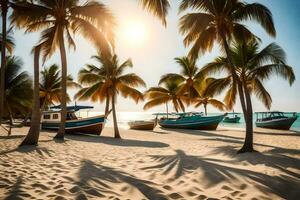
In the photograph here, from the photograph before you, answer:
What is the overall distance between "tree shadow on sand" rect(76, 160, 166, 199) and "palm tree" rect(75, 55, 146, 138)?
12.9 metres

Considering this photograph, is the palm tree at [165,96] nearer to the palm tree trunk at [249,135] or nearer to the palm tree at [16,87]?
the palm tree at [16,87]

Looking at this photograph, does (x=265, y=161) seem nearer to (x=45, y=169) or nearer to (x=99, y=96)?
(x=45, y=169)

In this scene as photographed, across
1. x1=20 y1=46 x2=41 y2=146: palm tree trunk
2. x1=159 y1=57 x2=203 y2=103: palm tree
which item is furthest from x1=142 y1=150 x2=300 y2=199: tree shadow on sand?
x1=159 y1=57 x2=203 y2=103: palm tree

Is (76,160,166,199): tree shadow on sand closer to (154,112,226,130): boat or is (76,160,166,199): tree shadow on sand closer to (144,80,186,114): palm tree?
(154,112,226,130): boat

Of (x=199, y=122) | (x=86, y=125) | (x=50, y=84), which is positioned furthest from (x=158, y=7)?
(x=50, y=84)

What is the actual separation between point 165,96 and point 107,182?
3099 centimetres

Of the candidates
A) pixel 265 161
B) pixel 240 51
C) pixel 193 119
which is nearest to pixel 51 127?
pixel 193 119

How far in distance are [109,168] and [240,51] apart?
12.5 meters

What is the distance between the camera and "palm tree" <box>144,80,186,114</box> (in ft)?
117

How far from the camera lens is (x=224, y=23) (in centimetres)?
1134

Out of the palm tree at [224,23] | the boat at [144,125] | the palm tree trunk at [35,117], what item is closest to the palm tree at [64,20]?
the palm tree trunk at [35,117]

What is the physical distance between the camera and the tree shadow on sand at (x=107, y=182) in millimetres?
4512

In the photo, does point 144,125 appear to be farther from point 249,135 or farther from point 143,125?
point 249,135

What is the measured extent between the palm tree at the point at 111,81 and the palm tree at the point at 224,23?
8008 millimetres
